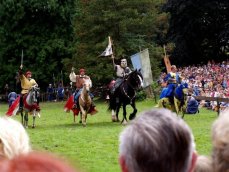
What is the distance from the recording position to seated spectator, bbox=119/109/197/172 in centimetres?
262

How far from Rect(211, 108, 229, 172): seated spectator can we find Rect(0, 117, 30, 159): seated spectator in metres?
0.90

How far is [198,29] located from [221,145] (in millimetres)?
49721

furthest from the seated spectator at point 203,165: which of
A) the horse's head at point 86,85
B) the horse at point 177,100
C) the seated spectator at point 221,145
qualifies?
the horse's head at point 86,85

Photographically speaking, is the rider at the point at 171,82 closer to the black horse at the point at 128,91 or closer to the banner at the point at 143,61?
the black horse at the point at 128,91

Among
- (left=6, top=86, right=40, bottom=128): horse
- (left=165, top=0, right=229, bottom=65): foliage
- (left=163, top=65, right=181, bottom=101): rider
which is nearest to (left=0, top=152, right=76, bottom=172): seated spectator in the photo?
(left=163, top=65, right=181, bottom=101): rider

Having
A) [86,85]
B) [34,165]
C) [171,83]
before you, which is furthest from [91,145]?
[34,165]

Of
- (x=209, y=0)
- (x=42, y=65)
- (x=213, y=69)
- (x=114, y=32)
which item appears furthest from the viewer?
(x=209, y=0)

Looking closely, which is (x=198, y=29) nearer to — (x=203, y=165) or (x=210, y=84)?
(x=210, y=84)

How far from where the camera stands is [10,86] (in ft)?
163

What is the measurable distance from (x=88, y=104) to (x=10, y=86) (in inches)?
1187

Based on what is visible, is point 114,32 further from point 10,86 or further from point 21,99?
point 21,99

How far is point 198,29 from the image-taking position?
51.6 metres

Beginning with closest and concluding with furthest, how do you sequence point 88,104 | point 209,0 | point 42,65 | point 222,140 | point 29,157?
point 29,157 < point 222,140 < point 88,104 < point 42,65 < point 209,0

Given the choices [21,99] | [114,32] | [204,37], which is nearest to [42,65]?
[114,32]
